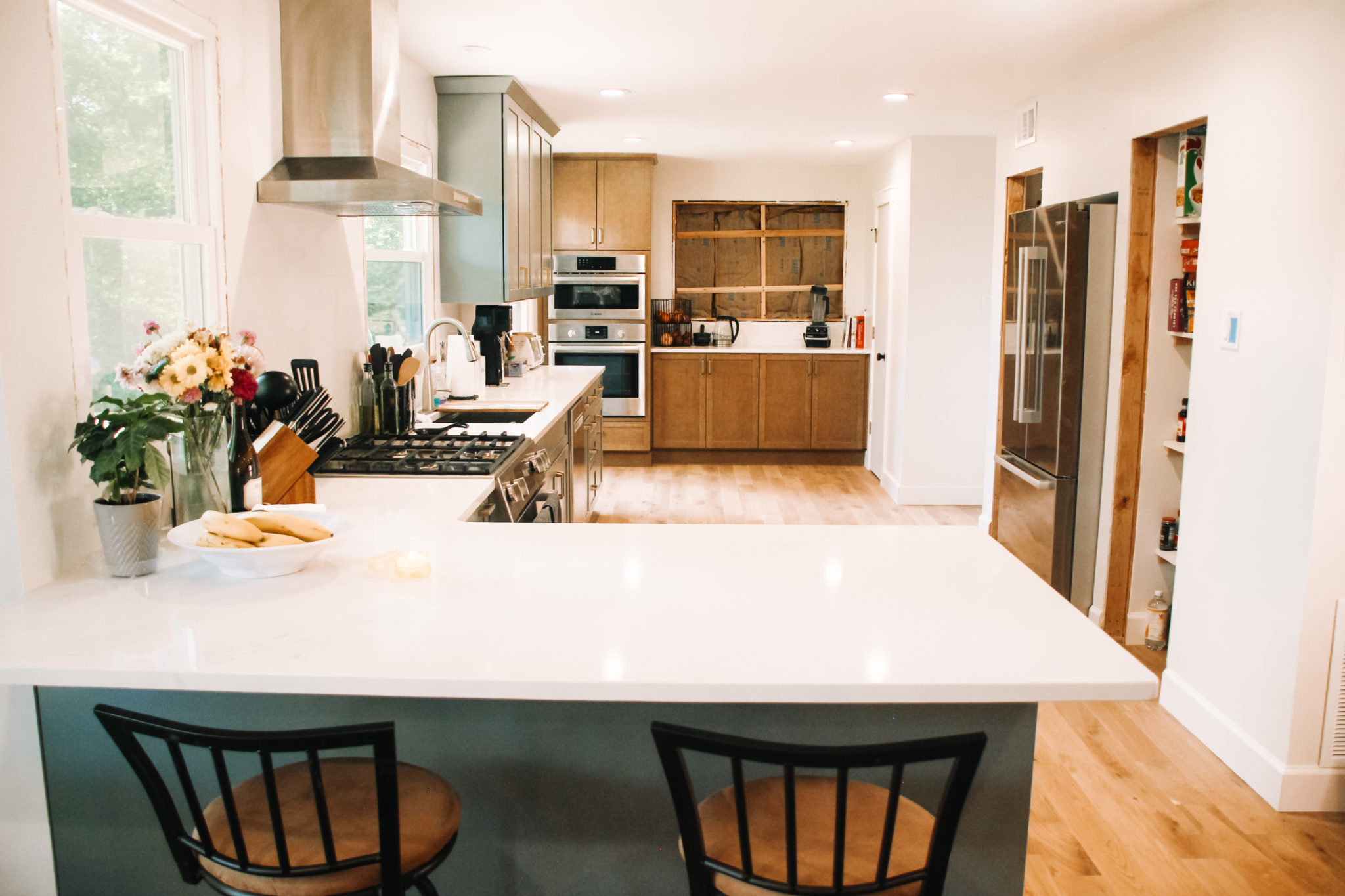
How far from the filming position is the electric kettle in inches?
316

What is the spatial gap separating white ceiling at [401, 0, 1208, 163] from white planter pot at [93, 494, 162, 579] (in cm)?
221

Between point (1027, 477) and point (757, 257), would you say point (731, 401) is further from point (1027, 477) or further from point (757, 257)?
point (1027, 477)

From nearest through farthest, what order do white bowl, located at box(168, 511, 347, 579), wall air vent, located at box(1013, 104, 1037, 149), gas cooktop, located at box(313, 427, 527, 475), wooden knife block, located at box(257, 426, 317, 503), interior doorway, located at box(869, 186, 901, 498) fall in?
white bowl, located at box(168, 511, 347, 579)
wooden knife block, located at box(257, 426, 317, 503)
gas cooktop, located at box(313, 427, 527, 475)
wall air vent, located at box(1013, 104, 1037, 149)
interior doorway, located at box(869, 186, 901, 498)

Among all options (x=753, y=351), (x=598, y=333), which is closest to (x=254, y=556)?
(x=598, y=333)

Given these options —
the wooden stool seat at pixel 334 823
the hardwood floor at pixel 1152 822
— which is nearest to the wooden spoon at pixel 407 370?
the wooden stool seat at pixel 334 823

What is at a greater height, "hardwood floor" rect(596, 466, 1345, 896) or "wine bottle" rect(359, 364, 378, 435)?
"wine bottle" rect(359, 364, 378, 435)

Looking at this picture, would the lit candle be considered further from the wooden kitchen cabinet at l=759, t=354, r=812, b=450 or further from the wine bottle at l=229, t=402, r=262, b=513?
the wooden kitchen cabinet at l=759, t=354, r=812, b=450

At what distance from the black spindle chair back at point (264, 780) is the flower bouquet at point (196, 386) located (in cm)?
81

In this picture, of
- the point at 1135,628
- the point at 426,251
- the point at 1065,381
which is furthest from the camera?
the point at 426,251

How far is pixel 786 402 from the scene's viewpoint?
7688 millimetres

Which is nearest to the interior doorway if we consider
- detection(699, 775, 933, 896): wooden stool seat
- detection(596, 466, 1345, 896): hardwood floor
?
detection(596, 466, 1345, 896): hardwood floor

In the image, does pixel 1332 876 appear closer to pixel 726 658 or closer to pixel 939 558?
pixel 939 558

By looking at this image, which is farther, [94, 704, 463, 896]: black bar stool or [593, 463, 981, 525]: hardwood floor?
[593, 463, 981, 525]: hardwood floor

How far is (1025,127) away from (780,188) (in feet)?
10.5
